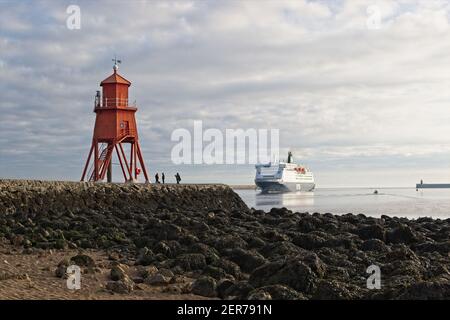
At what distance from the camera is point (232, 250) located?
1085 centimetres

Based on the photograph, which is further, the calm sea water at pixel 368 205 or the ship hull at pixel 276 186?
the ship hull at pixel 276 186

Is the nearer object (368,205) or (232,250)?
(232,250)

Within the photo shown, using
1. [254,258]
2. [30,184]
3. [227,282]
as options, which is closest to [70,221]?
[30,184]

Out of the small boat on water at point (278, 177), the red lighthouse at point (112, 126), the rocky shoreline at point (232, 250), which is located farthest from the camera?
the small boat on water at point (278, 177)

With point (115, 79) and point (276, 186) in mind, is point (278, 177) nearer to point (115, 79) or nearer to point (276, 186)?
point (276, 186)

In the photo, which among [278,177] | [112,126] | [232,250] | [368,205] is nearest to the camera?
[232,250]

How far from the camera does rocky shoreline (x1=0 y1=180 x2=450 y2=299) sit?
8117 mm

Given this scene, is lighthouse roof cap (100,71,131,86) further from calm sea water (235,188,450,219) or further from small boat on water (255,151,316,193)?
small boat on water (255,151,316,193)

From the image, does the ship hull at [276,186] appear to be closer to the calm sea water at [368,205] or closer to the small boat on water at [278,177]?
the small boat on water at [278,177]

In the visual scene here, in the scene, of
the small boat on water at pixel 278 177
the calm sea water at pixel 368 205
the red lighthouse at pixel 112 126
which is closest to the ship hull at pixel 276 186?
the small boat on water at pixel 278 177

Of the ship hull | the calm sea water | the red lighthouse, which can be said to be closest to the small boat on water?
the ship hull

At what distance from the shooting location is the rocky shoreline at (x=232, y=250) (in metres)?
8.12

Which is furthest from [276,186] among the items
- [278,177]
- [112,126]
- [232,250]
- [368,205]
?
[232,250]
